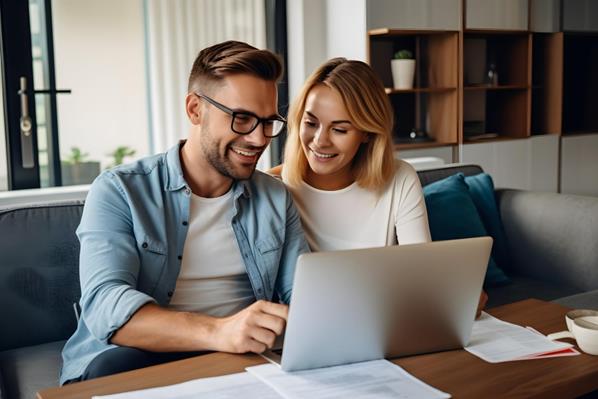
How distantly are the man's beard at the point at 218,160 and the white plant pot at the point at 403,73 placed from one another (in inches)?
118

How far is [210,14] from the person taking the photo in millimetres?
4078

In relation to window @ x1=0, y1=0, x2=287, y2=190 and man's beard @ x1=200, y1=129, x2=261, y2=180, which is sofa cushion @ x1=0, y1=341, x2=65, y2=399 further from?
window @ x1=0, y1=0, x2=287, y2=190

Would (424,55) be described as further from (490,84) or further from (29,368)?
(29,368)

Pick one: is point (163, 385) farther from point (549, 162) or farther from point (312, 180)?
point (549, 162)

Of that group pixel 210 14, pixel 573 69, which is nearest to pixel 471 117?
pixel 573 69

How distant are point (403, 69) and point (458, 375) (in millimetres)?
3477

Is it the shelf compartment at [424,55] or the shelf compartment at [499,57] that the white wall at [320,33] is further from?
the shelf compartment at [499,57]

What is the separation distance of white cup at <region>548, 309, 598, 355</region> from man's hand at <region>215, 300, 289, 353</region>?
0.55 meters

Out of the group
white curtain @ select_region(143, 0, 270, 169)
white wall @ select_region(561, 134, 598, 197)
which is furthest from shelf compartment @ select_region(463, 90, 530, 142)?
white curtain @ select_region(143, 0, 270, 169)

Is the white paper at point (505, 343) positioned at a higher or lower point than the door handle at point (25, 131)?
lower

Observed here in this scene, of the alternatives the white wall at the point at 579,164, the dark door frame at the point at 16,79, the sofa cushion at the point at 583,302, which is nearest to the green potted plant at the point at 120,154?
the dark door frame at the point at 16,79

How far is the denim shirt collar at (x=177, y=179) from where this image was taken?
1.70 metres

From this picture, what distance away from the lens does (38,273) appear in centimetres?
199

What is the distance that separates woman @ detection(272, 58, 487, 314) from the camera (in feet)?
6.64
